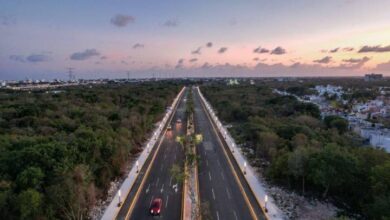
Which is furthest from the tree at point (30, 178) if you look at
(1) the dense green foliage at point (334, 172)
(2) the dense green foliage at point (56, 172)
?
(1) the dense green foliage at point (334, 172)

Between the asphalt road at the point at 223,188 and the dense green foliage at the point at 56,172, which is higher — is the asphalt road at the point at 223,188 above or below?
below

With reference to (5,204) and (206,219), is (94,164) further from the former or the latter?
(206,219)

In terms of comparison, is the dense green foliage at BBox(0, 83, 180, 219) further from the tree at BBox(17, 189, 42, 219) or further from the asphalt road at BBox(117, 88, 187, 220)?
the asphalt road at BBox(117, 88, 187, 220)

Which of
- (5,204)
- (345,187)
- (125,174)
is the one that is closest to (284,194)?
(345,187)

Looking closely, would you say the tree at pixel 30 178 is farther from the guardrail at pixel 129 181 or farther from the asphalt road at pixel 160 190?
the asphalt road at pixel 160 190

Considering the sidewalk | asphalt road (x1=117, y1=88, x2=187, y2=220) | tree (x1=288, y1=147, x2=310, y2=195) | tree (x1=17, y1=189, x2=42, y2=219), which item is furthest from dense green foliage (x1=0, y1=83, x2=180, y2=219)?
tree (x1=288, y1=147, x2=310, y2=195)

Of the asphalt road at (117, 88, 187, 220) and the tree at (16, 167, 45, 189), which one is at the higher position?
the tree at (16, 167, 45, 189)

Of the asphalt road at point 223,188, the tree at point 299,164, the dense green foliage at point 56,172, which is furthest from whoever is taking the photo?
the tree at point 299,164
